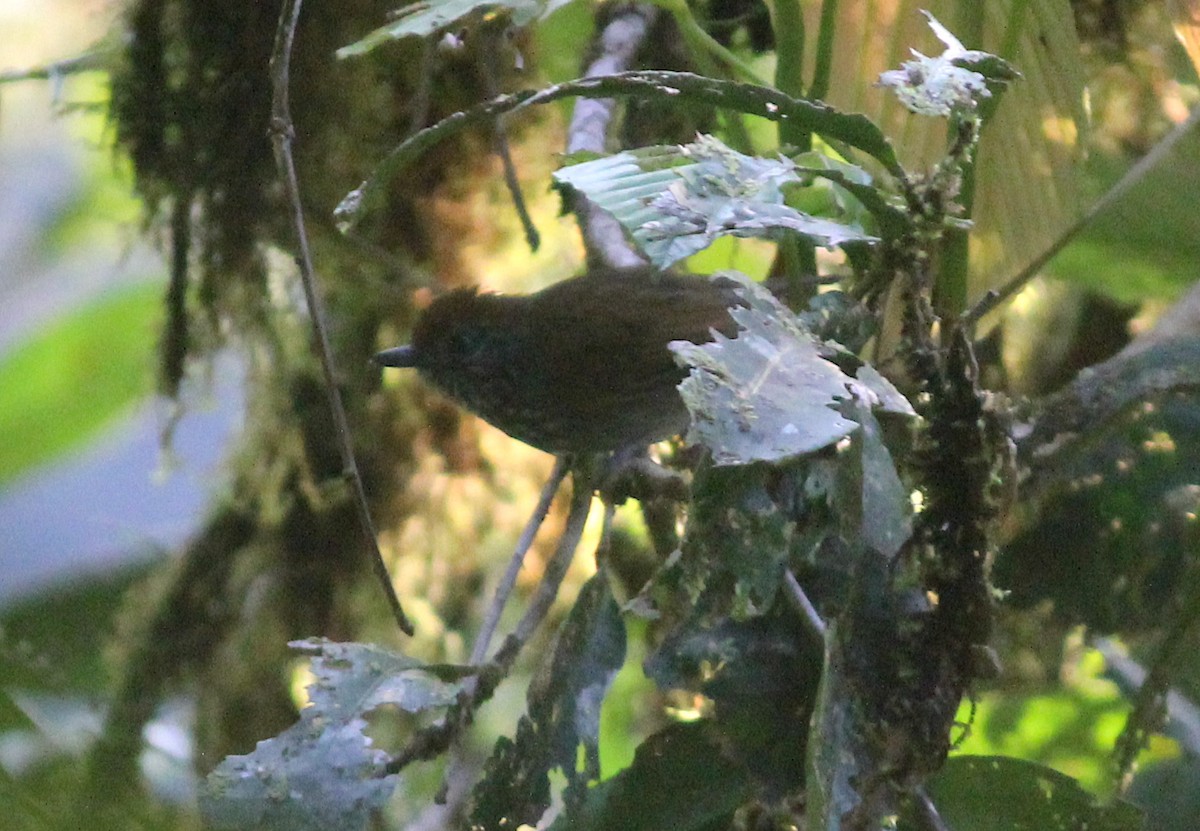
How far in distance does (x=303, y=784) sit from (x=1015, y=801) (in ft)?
2.49

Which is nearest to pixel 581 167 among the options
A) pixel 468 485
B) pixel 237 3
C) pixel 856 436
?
pixel 856 436


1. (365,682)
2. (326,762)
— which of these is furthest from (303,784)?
(365,682)

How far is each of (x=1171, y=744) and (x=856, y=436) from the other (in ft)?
5.09

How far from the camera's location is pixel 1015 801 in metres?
1.23

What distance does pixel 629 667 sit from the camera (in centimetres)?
265

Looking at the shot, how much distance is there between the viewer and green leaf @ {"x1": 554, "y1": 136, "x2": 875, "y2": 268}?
36.5 inches

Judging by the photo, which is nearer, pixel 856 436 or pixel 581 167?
pixel 856 436

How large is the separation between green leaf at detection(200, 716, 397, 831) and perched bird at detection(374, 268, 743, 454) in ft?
2.51

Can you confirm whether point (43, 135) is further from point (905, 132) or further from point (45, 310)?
point (905, 132)

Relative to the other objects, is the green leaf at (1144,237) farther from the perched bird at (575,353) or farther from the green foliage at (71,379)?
the green foliage at (71,379)

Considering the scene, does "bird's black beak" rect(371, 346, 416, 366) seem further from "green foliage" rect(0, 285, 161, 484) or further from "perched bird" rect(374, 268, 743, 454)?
"green foliage" rect(0, 285, 161, 484)

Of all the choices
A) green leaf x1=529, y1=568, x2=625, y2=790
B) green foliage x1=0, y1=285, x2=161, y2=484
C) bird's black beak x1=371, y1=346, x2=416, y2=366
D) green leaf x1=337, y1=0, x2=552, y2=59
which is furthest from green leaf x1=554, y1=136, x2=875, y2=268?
green foliage x1=0, y1=285, x2=161, y2=484

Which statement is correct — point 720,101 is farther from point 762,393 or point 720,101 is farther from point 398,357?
point 398,357

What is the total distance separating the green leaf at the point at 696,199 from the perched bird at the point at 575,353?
2.04ft
